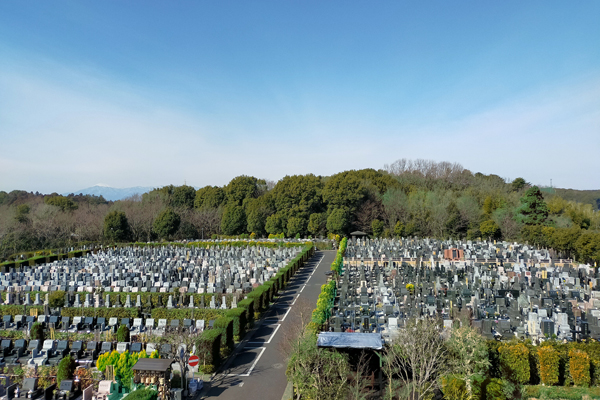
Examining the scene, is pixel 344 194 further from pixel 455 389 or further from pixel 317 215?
pixel 455 389

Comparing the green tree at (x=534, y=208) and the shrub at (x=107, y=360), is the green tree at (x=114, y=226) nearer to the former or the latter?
the shrub at (x=107, y=360)

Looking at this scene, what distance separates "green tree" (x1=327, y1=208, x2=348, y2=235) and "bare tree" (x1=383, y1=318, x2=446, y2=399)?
122ft

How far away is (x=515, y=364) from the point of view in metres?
10.2

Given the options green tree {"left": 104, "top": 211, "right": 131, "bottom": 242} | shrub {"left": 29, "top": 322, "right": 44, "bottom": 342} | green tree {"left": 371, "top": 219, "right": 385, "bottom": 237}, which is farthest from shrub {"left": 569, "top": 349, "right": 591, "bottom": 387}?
green tree {"left": 104, "top": 211, "right": 131, "bottom": 242}

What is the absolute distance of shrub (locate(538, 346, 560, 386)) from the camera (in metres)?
10.2

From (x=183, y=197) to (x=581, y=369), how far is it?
59306mm

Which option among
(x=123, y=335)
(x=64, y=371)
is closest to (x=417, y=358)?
(x=64, y=371)

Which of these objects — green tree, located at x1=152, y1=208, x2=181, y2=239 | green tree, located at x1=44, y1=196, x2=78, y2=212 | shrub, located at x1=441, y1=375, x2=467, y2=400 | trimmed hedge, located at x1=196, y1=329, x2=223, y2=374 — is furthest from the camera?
green tree, located at x1=44, y1=196, x2=78, y2=212

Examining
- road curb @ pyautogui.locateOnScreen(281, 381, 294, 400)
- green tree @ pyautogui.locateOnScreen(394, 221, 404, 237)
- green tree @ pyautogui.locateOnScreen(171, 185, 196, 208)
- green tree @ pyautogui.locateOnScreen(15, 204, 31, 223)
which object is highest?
green tree @ pyautogui.locateOnScreen(171, 185, 196, 208)

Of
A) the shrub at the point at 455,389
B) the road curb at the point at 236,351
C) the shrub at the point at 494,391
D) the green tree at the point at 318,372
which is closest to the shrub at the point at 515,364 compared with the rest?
the shrub at the point at 494,391

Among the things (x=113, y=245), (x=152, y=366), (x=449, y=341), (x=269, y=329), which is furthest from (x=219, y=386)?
(x=113, y=245)

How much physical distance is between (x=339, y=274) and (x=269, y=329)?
9.52 m

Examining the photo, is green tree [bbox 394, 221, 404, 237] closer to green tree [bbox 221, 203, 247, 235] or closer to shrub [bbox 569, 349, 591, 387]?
green tree [bbox 221, 203, 247, 235]

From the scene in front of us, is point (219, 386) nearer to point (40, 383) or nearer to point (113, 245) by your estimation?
point (40, 383)
